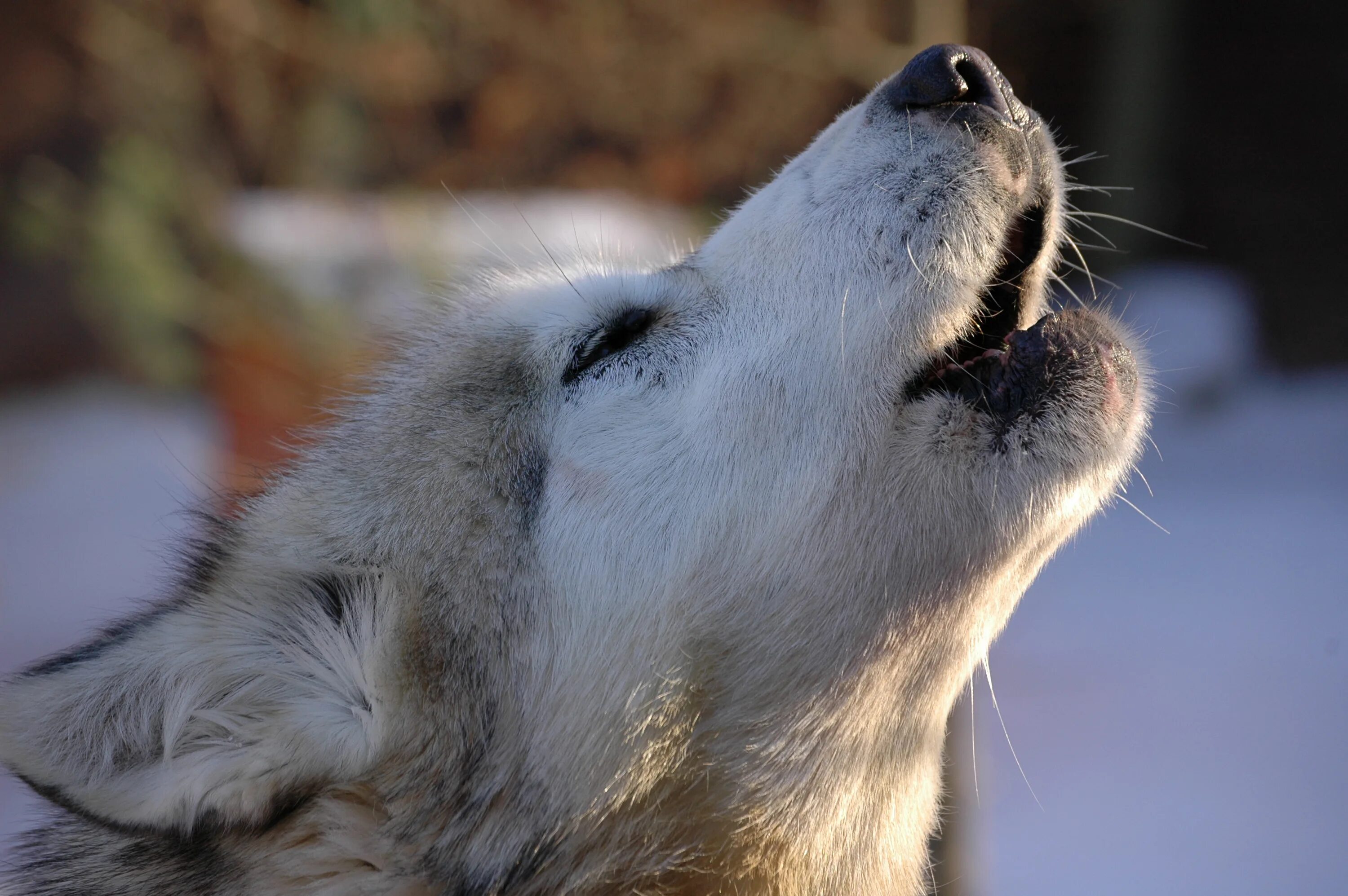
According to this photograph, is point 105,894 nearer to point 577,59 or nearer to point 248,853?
point 248,853

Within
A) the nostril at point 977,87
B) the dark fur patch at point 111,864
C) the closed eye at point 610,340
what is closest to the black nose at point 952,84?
the nostril at point 977,87

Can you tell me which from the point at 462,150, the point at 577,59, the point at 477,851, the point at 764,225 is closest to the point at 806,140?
the point at 577,59

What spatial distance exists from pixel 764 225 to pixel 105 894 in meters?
1.82

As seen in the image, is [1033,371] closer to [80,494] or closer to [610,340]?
[610,340]

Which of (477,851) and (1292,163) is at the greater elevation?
(477,851)

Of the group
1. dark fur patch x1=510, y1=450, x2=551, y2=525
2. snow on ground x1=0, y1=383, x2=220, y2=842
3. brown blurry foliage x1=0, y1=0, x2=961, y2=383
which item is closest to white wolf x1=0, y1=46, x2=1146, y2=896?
dark fur patch x1=510, y1=450, x2=551, y2=525

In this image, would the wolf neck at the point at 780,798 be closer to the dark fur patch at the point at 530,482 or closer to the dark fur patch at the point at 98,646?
the dark fur patch at the point at 530,482

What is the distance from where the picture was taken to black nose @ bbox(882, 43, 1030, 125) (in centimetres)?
207

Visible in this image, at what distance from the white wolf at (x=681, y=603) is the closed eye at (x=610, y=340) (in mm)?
90

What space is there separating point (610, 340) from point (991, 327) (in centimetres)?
76

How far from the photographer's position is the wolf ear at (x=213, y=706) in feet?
6.07

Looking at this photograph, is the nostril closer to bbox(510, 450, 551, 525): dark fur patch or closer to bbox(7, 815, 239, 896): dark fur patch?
bbox(510, 450, 551, 525): dark fur patch

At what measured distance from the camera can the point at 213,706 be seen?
1.99 metres

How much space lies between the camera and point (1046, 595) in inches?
213
